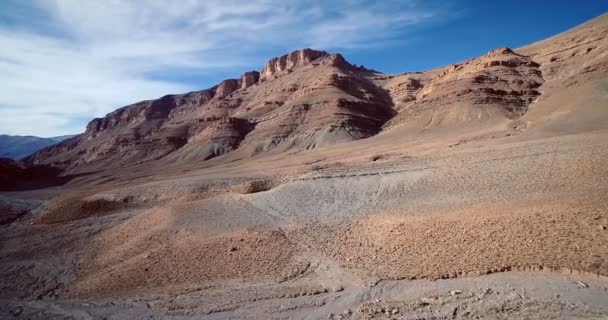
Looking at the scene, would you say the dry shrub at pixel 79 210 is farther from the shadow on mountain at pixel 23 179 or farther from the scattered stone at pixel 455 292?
the shadow on mountain at pixel 23 179

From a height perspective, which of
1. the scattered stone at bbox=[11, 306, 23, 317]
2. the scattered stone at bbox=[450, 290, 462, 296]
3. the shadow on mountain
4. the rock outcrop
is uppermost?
the rock outcrop

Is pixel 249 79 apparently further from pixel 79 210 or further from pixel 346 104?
pixel 79 210

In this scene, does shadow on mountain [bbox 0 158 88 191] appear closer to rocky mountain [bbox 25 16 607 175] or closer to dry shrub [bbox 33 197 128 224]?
rocky mountain [bbox 25 16 607 175]

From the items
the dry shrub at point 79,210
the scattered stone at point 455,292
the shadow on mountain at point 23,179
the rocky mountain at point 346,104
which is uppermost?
the rocky mountain at point 346,104

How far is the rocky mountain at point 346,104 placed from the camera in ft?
206

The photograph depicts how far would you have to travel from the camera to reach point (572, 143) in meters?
23.7

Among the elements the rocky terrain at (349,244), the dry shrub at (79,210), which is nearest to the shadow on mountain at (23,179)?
the rocky terrain at (349,244)

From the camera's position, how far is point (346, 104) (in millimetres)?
87312

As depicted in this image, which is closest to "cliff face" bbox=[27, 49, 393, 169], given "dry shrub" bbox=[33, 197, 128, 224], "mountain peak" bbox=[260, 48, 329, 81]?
"mountain peak" bbox=[260, 48, 329, 81]

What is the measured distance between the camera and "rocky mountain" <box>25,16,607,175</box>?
2478 inches

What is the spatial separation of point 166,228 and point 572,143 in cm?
2469

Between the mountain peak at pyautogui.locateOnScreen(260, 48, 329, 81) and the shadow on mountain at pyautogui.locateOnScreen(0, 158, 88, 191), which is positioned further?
the mountain peak at pyautogui.locateOnScreen(260, 48, 329, 81)

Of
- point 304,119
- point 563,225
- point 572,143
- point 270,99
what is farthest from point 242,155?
point 563,225

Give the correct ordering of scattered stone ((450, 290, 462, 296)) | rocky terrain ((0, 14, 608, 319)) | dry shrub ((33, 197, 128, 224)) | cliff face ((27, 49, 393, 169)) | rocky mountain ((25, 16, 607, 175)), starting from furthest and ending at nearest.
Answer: cliff face ((27, 49, 393, 169))
rocky mountain ((25, 16, 607, 175))
dry shrub ((33, 197, 128, 224))
rocky terrain ((0, 14, 608, 319))
scattered stone ((450, 290, 462, 296))
